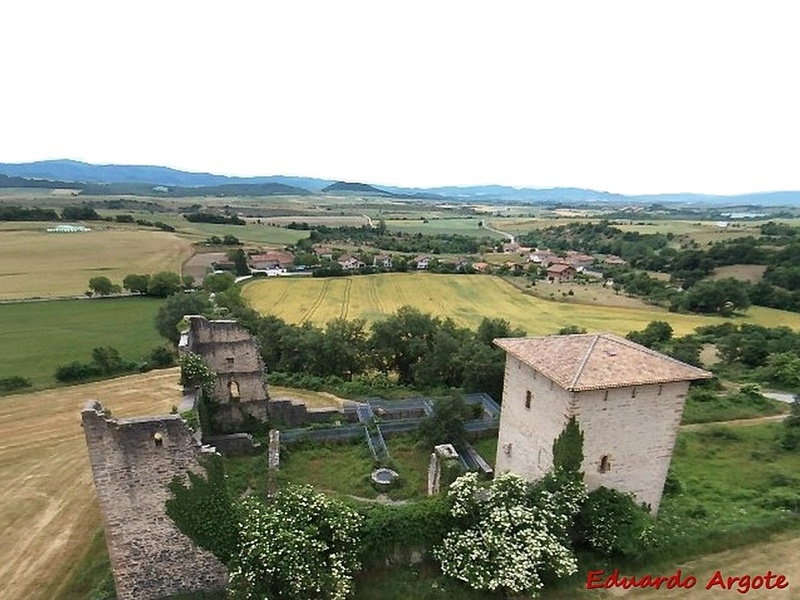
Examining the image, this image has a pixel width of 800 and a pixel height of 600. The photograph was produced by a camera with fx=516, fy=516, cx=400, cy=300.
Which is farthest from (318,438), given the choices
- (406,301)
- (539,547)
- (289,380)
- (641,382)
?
(406,301)

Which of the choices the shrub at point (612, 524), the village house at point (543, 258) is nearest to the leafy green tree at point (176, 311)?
the shrub at point (612, 524)

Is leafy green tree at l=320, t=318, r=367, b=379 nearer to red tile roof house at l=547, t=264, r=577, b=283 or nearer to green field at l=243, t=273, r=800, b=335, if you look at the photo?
green field at l=243, t=273, r=800, b=335

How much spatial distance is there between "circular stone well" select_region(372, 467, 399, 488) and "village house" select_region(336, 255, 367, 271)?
64.4 meters

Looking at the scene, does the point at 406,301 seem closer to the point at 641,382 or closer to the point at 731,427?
the point at 731,427

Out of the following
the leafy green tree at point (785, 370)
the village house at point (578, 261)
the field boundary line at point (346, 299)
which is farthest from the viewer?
the village house at point (578, 261)

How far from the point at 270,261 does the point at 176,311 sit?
4922cm

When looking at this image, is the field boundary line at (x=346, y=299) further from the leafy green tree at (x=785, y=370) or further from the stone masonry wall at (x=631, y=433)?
the stone masonry wall at (x=631, y=433)

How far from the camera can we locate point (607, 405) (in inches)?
710

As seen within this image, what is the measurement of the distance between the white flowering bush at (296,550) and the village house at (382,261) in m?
76.4

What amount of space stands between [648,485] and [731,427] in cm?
1283

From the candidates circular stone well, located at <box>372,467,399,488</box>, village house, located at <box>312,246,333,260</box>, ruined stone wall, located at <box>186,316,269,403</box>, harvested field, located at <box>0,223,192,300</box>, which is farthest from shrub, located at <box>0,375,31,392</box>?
village house, located at <box>312,246,333,260</box>

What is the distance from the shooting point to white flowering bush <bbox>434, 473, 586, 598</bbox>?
15.4m

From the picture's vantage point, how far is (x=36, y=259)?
81.6 m

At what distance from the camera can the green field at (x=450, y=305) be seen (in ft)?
196
